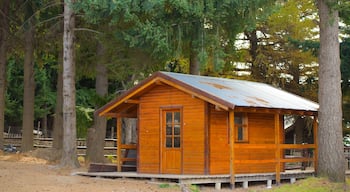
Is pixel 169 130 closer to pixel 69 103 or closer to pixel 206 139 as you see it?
pixel 206 139

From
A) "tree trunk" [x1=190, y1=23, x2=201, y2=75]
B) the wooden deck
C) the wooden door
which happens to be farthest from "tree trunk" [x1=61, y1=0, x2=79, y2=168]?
the wooden door

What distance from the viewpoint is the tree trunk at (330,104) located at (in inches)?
703

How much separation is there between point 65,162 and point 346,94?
14.4 metres

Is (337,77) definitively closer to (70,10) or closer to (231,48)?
(231,48)

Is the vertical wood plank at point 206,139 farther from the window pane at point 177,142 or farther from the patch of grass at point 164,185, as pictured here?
the patch of grass at point 164,185

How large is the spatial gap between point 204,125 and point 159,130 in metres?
1.93

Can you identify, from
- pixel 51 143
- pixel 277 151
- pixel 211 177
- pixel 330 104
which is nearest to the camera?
pixel 211 177

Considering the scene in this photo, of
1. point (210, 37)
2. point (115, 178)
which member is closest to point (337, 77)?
point (210, 37)

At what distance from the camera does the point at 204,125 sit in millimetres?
17219

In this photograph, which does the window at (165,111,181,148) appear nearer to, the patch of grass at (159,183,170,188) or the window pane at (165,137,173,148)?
the window pane at (165,137,173,148)

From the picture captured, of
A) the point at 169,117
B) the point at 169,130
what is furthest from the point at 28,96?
the point at 169,130

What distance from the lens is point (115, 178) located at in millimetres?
18109

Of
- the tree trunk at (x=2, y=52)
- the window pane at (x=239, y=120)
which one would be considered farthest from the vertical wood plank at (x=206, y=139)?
the tree trunk at (x=2, y=52)

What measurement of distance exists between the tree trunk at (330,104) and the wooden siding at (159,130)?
4.11 meters
